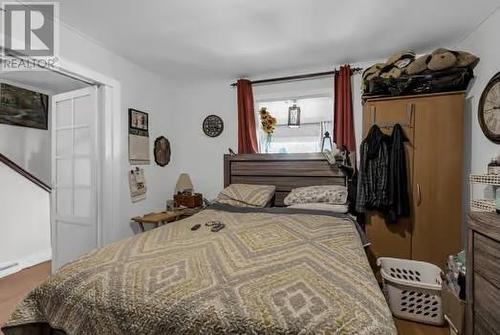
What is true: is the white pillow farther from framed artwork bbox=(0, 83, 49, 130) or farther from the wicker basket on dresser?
framed artwork bbox=(0, 83, 49, 130)

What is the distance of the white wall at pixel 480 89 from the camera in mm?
2066

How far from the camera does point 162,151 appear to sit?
3473 mm

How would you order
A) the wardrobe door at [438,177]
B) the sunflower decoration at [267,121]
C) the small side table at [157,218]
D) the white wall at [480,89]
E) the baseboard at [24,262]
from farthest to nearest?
the sunflower decoration at [267,121] → the baseboard at [24,262] → the small side table at [157,218] → the wardrobe door at [438,177] → the white wall at [480,89]

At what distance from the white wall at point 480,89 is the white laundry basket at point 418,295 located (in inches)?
28.4

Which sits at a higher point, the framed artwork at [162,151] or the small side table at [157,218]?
the framed artwork at [162,151]

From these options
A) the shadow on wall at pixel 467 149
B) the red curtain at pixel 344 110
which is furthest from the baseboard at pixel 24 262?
the shadow on wall at pixel 467 149

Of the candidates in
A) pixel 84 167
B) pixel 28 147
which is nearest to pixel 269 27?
pixel 84 167

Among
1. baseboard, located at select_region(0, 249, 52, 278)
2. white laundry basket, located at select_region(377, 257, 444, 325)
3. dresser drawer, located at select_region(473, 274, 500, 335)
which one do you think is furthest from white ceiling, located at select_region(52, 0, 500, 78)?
baseboard, located at select_region(0, 249, 52, 278)

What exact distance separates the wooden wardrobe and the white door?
2808mm

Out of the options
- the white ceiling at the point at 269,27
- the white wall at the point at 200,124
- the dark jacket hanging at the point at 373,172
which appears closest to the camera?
the white ceiling at the point at 269,27

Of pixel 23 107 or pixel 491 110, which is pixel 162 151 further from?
pixel 491 110

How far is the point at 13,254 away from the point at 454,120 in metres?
4.84

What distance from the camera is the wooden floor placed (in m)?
1.96

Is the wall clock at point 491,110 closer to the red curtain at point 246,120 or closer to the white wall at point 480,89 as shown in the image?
the white wall at point 480,89
